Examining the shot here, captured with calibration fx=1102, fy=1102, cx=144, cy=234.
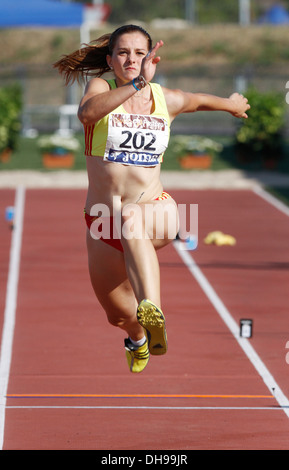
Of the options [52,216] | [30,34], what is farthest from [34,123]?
[52,216]

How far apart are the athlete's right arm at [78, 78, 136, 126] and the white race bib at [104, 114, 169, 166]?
0.17m

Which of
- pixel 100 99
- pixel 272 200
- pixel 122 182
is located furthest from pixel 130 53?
pixel 272 200

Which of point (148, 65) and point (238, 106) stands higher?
point (238, 106)

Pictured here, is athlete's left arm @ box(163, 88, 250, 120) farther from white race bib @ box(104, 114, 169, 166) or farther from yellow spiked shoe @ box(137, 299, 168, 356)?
yellow spiked shoe @ box(137, 299, 168, 356)

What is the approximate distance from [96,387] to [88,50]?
15.5 ft

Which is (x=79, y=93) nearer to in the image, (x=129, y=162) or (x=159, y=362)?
(x=159, y=362)

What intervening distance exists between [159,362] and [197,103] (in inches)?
216

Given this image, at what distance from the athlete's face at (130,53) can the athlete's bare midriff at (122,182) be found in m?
0.58

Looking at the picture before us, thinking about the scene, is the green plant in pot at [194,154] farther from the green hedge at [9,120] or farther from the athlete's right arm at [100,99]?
the athlete's right arm at [100,99]

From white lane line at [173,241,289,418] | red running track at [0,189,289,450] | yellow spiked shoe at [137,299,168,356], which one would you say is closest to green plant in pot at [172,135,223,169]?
red running track at [0,189,289,450]

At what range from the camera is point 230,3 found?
89625mm

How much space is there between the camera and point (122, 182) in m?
7.28

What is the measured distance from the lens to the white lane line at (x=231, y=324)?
1113 centimetres

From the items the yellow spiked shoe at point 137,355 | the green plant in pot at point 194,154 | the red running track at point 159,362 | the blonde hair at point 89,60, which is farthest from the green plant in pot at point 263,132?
the blonde hair at point 89,60
